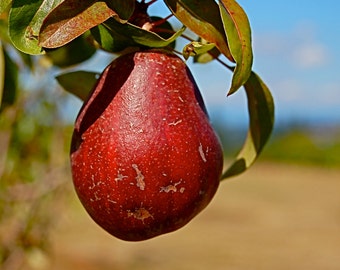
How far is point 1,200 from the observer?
1.94 m

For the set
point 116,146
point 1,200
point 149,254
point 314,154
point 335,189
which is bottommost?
point 314,154

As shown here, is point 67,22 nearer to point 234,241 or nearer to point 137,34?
point 137,34

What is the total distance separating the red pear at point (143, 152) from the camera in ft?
1.81

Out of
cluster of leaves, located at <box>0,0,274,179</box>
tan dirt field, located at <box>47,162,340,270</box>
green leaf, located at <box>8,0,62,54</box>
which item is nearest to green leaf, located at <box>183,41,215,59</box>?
cluster of leaves, located at <box>0,0,274,179</box>

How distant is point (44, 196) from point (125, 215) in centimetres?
183

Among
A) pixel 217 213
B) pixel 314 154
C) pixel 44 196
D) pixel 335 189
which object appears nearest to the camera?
pixel 44 196

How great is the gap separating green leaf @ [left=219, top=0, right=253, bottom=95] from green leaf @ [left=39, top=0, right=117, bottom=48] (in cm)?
10

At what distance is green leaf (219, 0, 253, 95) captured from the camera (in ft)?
1.75

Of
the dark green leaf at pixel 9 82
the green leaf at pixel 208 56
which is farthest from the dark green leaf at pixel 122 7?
the dark green leaf at pixel 9 82

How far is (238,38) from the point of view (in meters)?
0.54

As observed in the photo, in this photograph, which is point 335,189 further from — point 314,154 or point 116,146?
point 116,146

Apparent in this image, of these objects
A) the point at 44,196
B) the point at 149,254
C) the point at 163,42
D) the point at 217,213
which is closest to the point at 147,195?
the point at 163,42

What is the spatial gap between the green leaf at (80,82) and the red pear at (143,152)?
0.13 meters

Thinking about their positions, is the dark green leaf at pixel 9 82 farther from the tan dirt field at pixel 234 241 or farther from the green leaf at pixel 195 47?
the tan dirt field at pixel 234 241
